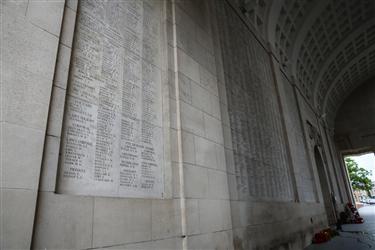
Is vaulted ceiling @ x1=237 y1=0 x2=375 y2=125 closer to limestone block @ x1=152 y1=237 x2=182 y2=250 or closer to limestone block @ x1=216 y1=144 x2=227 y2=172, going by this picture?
limestone block @ x1=216 y1=144 x2=227 y2=172

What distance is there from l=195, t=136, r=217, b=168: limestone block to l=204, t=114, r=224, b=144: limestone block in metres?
0.16

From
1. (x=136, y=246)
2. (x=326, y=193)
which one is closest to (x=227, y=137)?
(x=136, y=246)

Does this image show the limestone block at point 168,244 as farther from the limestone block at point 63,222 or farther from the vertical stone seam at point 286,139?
the vertical stone seam at point 286,139

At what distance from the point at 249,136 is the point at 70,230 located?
4844 millimetres

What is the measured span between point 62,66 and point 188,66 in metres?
2.37

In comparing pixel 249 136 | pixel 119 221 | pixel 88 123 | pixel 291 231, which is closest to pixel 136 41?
pixel 88 123

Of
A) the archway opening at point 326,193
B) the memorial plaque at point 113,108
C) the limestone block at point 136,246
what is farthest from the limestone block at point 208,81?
the archway opening at point 326,193

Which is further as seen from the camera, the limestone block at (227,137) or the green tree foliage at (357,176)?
the green tree foliage at (357,176)

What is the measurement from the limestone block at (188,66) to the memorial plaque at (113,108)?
0.41 m

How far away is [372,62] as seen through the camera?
66.0 feet

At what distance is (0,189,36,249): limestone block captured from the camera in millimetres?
1841

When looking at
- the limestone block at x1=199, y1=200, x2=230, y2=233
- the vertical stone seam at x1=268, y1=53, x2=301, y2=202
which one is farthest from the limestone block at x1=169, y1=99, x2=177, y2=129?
the vertical stone seam at x1=268, y1=53, x2=301, y2=202

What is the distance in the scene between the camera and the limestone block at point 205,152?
13.4ft

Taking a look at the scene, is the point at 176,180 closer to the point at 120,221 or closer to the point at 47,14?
the point at 120,221
